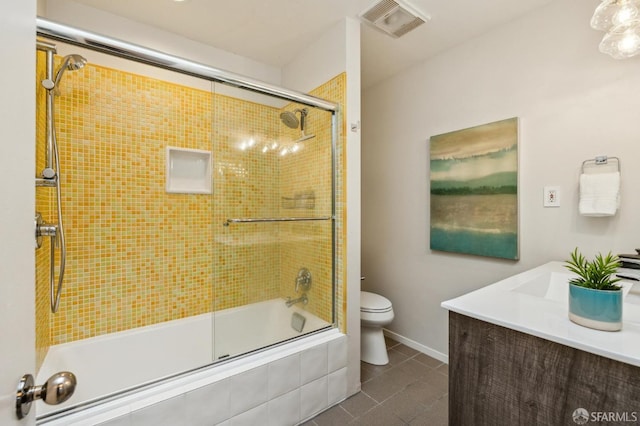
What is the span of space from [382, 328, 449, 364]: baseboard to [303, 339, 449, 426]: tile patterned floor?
1.7 inches

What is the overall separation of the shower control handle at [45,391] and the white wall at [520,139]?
2.29 meters

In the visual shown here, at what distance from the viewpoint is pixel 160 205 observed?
2.06 metres

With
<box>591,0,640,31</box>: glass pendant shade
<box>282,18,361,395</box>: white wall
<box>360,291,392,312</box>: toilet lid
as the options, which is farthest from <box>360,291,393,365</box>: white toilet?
<box>591,0,640,31</box>: glass pendant shade

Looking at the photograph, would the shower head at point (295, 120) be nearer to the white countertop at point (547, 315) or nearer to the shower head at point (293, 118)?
the shower head at point (293, 118)

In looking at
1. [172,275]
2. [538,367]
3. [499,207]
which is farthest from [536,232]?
[172,275]

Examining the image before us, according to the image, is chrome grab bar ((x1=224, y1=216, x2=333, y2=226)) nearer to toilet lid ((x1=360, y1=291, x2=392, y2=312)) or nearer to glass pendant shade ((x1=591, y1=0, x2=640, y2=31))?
toilet lid ((x1=360, y1=291, x2=392, y2=312))

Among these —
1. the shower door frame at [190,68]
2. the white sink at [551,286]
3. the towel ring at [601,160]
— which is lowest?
the white sink at [551,286]

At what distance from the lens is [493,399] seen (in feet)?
3.06

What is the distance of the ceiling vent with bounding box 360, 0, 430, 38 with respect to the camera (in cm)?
177

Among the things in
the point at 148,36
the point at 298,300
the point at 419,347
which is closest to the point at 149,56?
the point at 148,36

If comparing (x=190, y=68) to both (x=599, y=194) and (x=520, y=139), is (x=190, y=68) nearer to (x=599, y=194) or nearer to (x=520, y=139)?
(x=520, y=139)

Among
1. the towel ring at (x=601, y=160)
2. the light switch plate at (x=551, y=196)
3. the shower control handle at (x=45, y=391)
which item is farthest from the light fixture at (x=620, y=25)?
the shower control handle at (x=45, y=391)

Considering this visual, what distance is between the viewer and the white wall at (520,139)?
1578 millimetres

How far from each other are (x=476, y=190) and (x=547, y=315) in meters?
1.33
